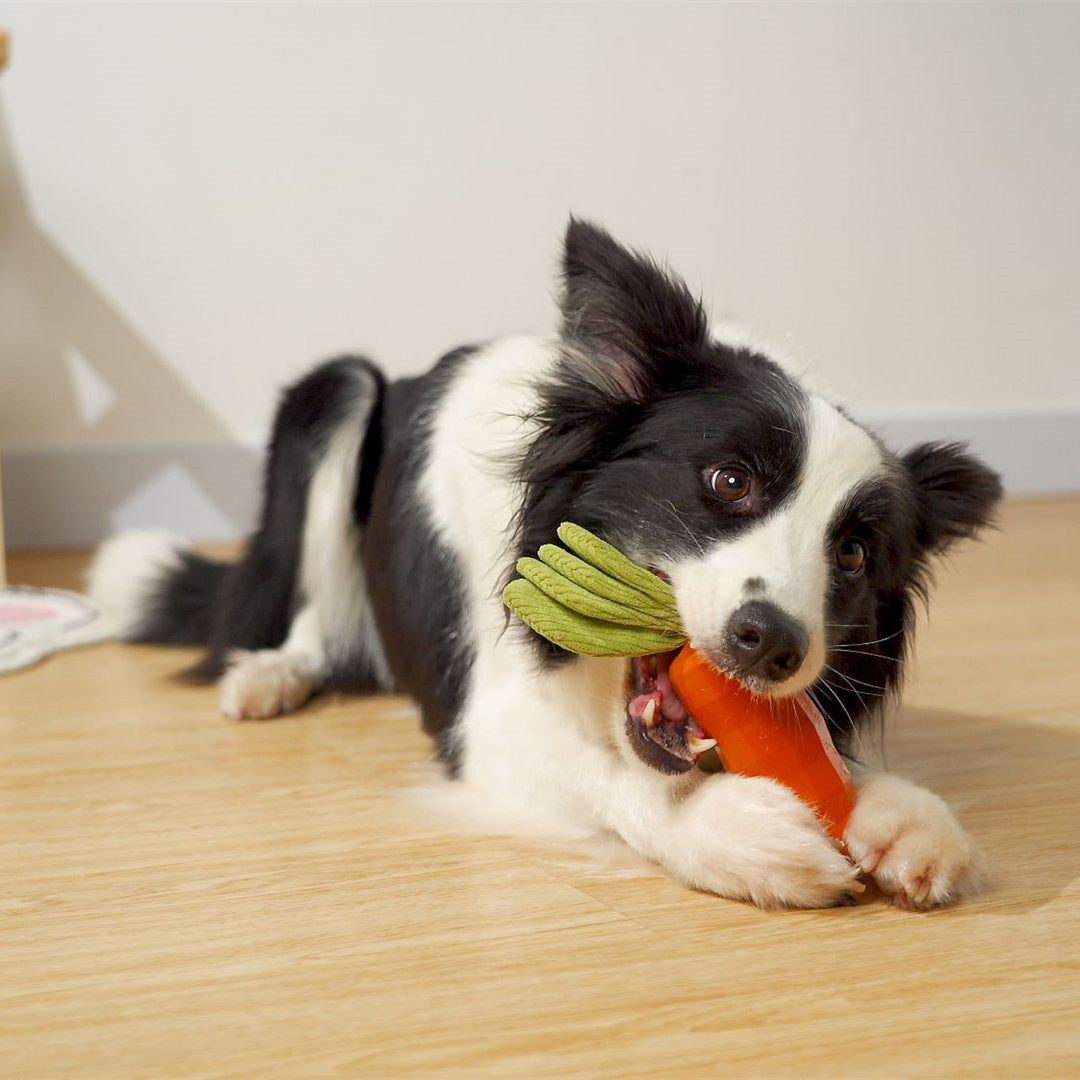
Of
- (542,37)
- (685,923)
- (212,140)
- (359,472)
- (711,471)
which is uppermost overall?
(542,37)

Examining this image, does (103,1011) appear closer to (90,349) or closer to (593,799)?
(593,799)

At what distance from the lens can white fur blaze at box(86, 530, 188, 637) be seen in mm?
3354

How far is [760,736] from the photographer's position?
1754mm

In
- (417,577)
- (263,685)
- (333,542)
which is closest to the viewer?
(417,577)

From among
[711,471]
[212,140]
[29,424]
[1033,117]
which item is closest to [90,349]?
[29,424]

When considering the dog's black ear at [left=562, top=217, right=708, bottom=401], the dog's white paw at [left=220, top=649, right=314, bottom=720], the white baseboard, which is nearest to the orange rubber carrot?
the dog's black ear at [left=562, top=217, right=708, bottom=401]

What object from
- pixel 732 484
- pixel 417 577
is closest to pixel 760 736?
pixel 732 484

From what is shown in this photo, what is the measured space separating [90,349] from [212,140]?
2.78ft

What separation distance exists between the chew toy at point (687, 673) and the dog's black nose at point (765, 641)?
0.20 feet

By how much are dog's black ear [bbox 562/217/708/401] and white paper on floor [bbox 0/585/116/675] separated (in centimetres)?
176

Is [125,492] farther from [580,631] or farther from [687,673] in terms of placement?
[687,673]

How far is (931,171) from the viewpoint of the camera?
546cm

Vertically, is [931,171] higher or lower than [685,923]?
higher

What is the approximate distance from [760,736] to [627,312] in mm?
639
